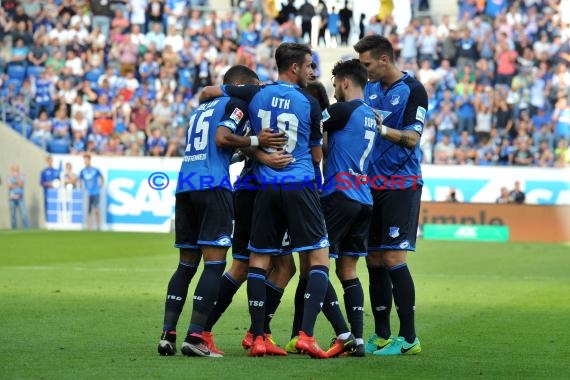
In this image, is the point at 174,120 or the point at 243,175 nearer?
the point at 243,175

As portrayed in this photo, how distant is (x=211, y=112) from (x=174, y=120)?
23.3 m

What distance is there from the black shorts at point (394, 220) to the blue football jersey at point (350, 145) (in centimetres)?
35

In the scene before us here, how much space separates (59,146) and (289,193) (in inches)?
941

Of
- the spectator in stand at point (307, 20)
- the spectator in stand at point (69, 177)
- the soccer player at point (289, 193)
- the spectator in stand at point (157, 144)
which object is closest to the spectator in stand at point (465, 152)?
the spectator in stand at point (307, 20)

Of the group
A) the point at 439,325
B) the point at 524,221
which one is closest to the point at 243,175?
the point at 439,325

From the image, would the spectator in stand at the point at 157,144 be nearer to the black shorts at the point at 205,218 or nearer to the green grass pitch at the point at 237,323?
the green grass pitch at the point at 237,323

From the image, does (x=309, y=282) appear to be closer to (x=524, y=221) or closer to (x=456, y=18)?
(x=524, y=221)

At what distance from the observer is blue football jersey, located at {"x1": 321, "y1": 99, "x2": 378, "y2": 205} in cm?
969

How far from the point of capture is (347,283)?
9.88 metres

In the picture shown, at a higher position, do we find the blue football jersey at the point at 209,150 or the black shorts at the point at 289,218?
the blue football jersey at the point at 209,150

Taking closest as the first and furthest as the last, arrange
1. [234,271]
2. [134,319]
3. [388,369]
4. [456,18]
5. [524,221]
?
[388,369] → [234,271] → [134,319] → [524,221] → [456,18]

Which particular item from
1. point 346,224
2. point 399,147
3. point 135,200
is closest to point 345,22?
point 135,200

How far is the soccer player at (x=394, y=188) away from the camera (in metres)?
10.0

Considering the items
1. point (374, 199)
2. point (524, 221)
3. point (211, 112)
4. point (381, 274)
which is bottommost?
point (524, 221)
